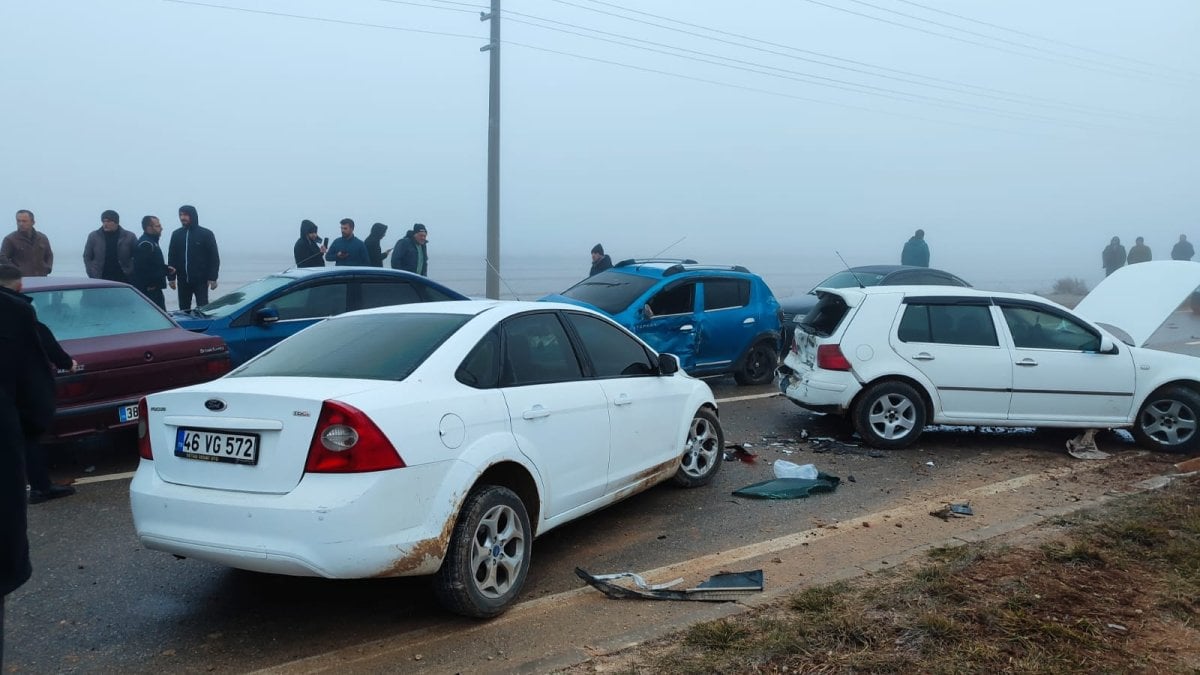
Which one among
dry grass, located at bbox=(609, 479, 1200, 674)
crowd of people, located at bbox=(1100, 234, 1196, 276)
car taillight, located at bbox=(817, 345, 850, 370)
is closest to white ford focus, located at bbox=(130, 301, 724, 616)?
dry grass, located at bbox=(609, 479, 1200, 674)

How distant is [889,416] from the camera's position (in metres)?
8.52

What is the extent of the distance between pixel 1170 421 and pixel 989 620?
574cm

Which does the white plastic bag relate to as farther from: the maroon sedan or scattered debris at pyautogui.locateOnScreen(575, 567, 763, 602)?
the maroon sedan

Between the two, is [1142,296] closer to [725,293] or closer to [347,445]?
[725,293]

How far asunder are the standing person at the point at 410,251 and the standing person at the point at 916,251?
1127 cm

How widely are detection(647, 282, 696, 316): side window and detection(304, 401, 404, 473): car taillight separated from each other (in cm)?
719

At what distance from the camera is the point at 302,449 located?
397 cm

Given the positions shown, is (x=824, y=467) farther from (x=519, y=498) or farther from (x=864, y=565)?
(x=519, y=498)

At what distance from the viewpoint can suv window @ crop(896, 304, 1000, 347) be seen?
8.64m

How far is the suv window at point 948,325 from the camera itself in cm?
864

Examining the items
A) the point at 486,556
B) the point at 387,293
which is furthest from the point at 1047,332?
the point at 387,293

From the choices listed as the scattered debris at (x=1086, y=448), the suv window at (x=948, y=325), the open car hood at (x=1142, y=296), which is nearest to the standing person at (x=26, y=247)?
the suv window at (x=948, y=325)

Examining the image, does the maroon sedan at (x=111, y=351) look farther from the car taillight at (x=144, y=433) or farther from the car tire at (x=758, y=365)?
the car tire at (x=758, y=365)

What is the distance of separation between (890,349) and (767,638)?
5.05 metres
